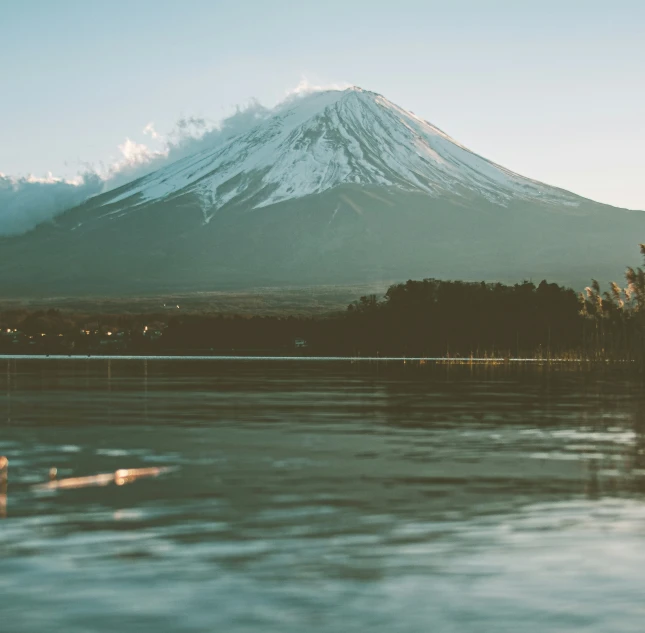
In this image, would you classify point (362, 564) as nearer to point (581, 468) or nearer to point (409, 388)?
point (581, 468)

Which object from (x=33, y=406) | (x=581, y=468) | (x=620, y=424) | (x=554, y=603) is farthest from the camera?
(x=33, y=406)

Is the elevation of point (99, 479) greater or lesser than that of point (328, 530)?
greater

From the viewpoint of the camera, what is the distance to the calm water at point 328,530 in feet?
52.8

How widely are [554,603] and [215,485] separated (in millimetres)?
13074

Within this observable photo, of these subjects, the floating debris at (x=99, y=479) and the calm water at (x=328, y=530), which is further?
the floating debris at (x=99, y=479)

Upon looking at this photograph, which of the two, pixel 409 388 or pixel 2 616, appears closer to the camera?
pixel 2 616

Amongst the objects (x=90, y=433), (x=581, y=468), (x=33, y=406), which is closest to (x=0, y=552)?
(x=581, y=468)

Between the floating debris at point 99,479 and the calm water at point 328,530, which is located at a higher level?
the floating debris at point 99,479

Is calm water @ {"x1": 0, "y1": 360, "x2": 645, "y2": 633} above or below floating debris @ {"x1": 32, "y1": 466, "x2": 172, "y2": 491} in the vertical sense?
below

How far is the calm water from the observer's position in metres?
16.1

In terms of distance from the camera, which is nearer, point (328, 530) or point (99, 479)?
point (328, 530)

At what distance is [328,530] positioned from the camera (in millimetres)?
22047

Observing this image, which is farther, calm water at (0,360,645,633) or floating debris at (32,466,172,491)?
floating debris at (32,466,172,491)

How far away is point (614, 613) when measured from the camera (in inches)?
637
